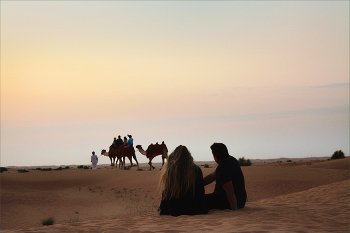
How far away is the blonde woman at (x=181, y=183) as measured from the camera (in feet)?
26.8

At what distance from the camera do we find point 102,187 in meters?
27.1

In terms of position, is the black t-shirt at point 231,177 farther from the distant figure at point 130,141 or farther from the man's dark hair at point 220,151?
the distant figure at point 130,141

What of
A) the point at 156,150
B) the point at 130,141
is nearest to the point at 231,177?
the point at 156,150

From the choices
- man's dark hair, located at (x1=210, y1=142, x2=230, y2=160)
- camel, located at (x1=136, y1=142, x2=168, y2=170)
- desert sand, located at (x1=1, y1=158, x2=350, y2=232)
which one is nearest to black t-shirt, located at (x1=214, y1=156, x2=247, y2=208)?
man's dark hair, located at (x1=210, y1=142, x2=230, y2=160)

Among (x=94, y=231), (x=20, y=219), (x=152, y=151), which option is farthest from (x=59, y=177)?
(x=94, y=231)

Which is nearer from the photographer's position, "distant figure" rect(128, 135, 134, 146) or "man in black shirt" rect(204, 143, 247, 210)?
"man in black shirt" rect(204, 143, 247, 210)

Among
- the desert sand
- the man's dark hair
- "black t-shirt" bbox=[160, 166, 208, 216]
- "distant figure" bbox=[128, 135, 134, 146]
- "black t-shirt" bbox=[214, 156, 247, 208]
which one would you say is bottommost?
the desert sand

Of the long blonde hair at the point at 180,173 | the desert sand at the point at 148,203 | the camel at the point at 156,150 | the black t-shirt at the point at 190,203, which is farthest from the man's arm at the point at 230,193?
the camel at the point at 156,150

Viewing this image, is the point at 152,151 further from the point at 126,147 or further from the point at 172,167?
the point at 172,167

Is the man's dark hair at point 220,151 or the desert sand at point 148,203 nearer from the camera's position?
the desert sand at point 148,203

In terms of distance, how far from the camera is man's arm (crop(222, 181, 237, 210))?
8.42 m

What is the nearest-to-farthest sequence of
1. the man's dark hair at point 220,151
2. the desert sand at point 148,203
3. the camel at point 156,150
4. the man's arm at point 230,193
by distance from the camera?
the desert sand at point 148,203, the man's arm at point 230,193, the man's dark hair at point 220,151, the camel at point 156,150

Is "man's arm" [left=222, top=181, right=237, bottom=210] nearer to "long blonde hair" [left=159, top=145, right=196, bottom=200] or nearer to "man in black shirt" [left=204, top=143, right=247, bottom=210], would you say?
"man in black shirt" [left=204, top=143, right=247, bottom=210]

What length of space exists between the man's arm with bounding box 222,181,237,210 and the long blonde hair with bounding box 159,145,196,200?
83cm
